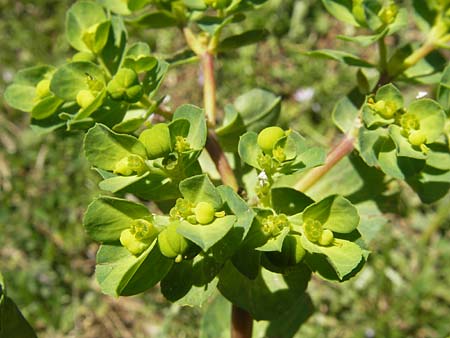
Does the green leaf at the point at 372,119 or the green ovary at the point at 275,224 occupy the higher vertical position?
the green leaf at the point at 372,119

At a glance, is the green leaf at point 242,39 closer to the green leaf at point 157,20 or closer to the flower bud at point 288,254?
the green leaf at point 157,20

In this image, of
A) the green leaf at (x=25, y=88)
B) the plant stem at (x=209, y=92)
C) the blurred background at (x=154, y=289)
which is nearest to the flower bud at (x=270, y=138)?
the plant stem at (x=209, y=92)

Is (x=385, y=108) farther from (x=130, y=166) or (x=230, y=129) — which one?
(x=130, y=166)

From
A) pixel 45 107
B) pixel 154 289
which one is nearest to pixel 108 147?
pixel 45 107

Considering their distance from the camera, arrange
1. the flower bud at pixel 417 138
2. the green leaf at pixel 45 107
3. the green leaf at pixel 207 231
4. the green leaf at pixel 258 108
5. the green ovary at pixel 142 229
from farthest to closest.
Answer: the green leaf at pixel 258 108
the green leaf at pixel 45 107
the flower bud at pixel 417 138
the green ovary at pixel 142 229
the green leaf at pixel 207 231

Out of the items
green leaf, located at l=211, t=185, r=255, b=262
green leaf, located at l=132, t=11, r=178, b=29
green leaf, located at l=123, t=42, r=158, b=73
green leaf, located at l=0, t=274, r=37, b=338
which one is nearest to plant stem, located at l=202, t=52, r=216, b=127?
green leaf, located at l=132, t=11, r=178, b=29
